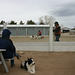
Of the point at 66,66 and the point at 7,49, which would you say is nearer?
the point at 7,49

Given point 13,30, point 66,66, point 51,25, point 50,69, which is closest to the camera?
point 50,69

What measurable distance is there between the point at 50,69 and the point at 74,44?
311 centimetres

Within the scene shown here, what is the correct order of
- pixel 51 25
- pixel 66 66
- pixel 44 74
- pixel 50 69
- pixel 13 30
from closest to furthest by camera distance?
1. pixel 44 74
2. pixel 50 69
3. pixel 66 66
4. pixel 51 25
5. pixel 13 30

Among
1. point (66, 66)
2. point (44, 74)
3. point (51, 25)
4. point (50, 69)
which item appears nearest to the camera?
point (44, 74)

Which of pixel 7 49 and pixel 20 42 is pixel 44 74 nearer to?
pixel 7 49

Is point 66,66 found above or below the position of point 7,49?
below

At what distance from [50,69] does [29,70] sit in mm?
777

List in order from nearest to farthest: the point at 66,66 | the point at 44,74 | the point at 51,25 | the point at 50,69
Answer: the point at 44,74
the point at 50,69
the point at 66,66
the point at 51,25

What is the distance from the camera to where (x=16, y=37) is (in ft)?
22.0

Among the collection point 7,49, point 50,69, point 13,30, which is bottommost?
point 50,69

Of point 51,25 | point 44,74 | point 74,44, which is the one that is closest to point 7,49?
point 44,74

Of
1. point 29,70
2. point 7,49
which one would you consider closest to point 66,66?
point 29,70

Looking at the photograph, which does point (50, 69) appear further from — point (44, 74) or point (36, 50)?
point (36, 50)

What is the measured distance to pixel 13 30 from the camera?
274 inches
